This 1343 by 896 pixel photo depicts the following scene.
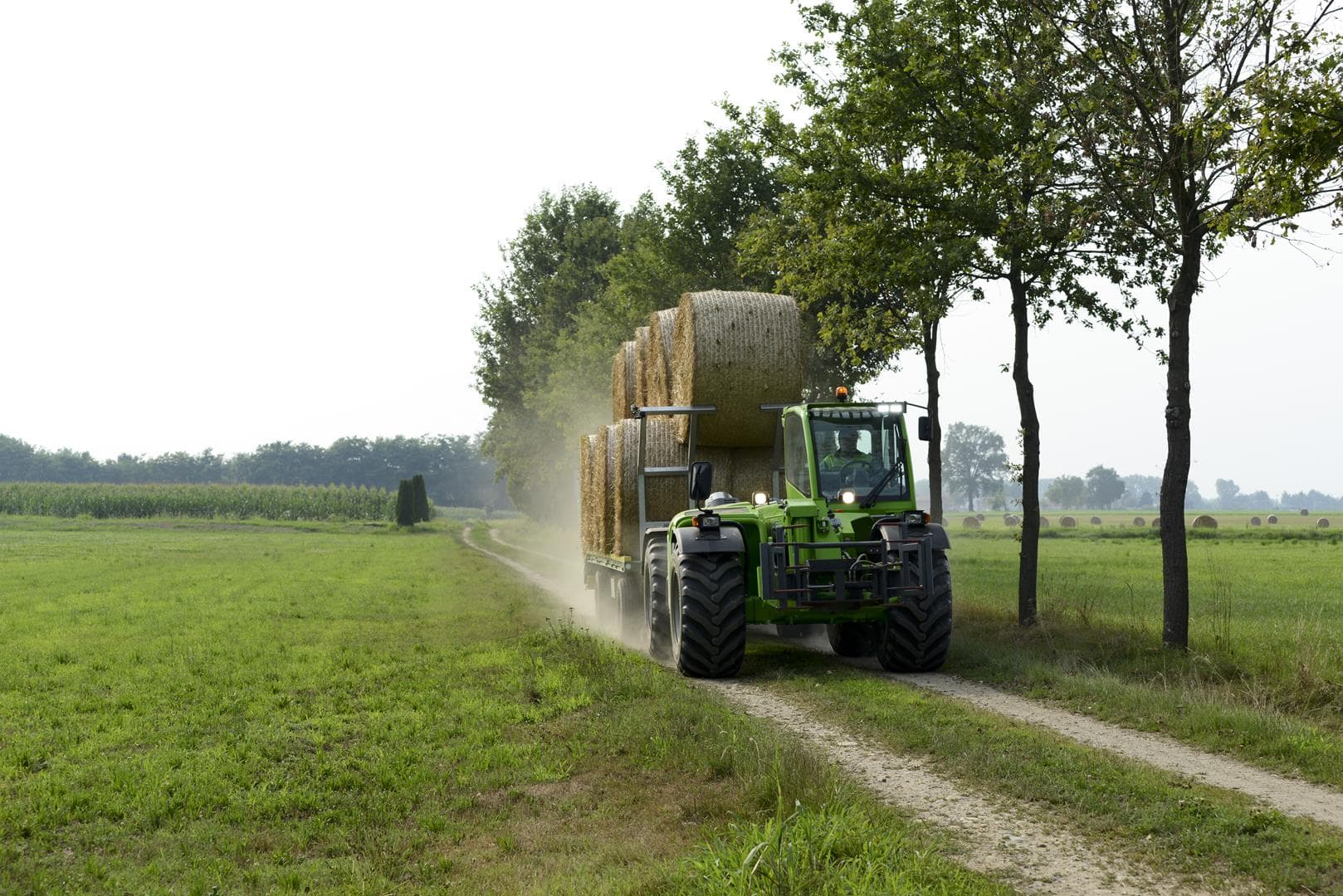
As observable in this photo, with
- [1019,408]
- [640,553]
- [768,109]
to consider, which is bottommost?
[640,553]

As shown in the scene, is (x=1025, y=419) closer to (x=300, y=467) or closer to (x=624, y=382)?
(x=624, y=382)

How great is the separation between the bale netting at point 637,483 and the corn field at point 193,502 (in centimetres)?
6277

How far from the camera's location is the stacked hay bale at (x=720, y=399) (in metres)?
16.6

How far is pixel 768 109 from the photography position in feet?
66.4

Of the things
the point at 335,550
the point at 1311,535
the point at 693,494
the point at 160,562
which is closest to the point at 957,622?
the point at 693,494

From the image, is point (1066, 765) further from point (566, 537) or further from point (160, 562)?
point (566, 537)

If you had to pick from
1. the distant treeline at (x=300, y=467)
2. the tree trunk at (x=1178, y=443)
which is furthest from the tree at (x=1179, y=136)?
the distant treeline at (x=300, y=467)

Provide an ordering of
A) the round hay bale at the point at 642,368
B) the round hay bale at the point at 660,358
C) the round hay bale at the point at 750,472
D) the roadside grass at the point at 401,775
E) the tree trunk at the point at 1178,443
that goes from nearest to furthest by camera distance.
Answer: the roadside grass at the point at 401,775 < the tree trunk at the point at 1178,443 < the round hay bale at the point at 750,472 < the round hay bale at the point at 660,358 < the round hay bale at the point at 642,368

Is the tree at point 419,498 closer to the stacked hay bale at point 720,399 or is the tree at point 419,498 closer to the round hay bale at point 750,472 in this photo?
the stacked hay bale at point 720,399

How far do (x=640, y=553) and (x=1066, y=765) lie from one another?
9.11 meters

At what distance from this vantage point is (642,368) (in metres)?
20.4

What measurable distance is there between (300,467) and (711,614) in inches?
7416

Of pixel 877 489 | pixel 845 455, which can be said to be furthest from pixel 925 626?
pixel 845 455

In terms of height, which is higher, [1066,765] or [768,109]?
[768,109]
